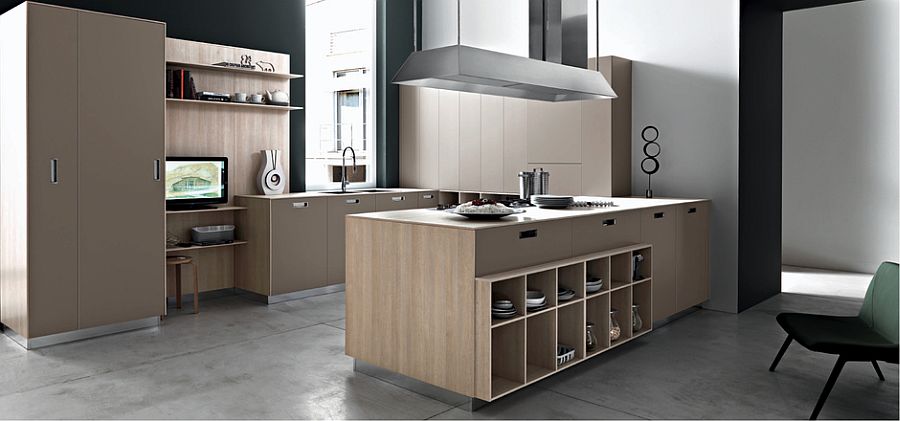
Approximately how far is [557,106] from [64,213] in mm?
3984

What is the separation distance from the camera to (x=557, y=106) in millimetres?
6359

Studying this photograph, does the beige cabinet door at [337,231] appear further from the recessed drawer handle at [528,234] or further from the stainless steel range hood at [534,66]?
the recessed drawer handle at [528,234]

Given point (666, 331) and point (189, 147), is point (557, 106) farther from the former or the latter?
point (189, 147)

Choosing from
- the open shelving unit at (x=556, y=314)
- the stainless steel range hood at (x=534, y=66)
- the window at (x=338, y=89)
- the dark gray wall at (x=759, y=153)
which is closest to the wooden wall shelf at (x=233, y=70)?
the window at (x=338, y=89)

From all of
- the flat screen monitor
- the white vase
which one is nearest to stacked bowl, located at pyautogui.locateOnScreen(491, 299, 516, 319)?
the flat screen monitor

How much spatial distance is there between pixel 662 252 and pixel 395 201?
9.36 ft

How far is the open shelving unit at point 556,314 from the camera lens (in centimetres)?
355

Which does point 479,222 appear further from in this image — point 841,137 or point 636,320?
point 841,137

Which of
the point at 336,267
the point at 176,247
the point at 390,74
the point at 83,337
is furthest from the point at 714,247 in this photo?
the point at 83,337

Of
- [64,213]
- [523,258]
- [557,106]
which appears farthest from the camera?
[557,106]

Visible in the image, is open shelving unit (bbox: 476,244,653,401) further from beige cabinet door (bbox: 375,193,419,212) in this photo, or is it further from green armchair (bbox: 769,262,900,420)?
beige cabinet door (bbox: 375,193,419,212)

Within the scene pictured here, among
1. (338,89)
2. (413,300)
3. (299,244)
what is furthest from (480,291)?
(338,89)

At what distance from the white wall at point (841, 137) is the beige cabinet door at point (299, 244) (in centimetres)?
576

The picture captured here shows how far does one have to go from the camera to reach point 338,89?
7.63 meters
